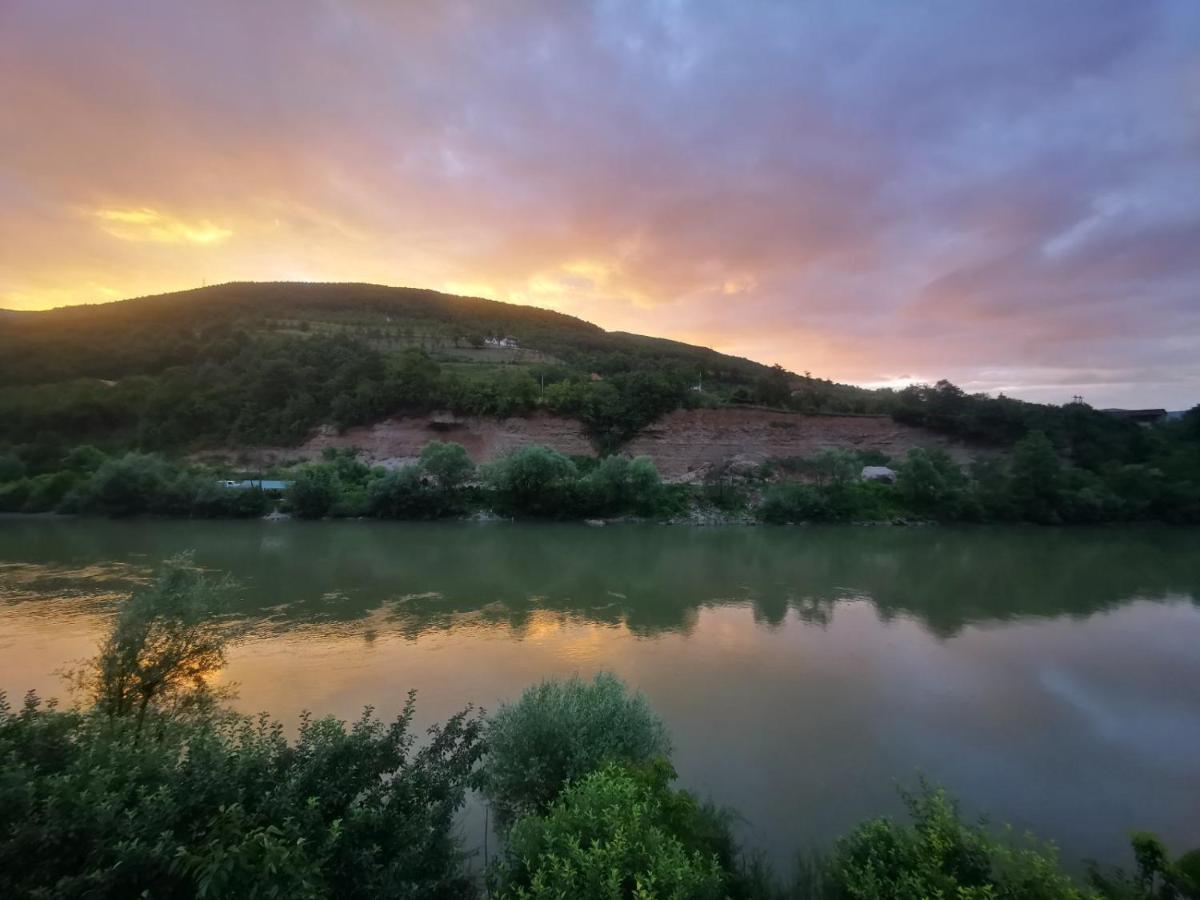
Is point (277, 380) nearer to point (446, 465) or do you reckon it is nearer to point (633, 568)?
point (446, 465)

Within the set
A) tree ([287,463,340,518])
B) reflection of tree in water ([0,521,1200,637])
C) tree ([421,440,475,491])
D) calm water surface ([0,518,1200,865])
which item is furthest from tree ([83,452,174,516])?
tree ([421,440,475,491])

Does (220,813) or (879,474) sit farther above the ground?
(220,813)

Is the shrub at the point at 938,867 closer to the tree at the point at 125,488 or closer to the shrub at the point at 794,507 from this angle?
the shrub at the point at 794,507

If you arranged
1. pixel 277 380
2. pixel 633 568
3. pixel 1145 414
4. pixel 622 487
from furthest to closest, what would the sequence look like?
pixel 1145 414, pixel 277 380, pixel 622 487, pixel 633 568

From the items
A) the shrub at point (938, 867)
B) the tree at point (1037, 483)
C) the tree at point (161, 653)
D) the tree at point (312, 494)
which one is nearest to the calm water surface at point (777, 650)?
the shrub at point (938, 867)

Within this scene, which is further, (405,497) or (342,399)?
(342,399)

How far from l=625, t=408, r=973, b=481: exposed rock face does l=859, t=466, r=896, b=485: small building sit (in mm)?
3777

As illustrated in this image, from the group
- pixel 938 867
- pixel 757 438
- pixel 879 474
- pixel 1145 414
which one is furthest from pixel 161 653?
pixel 1145 414

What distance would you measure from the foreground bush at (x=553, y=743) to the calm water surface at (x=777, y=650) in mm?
2059

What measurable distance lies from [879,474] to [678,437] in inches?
590

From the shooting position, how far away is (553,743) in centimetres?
629

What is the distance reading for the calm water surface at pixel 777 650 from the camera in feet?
27.2

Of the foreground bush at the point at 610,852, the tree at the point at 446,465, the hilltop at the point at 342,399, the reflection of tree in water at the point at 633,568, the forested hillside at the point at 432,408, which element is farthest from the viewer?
the hilltop at the point at 342,399

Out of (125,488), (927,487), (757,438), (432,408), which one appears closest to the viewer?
(125,488)
